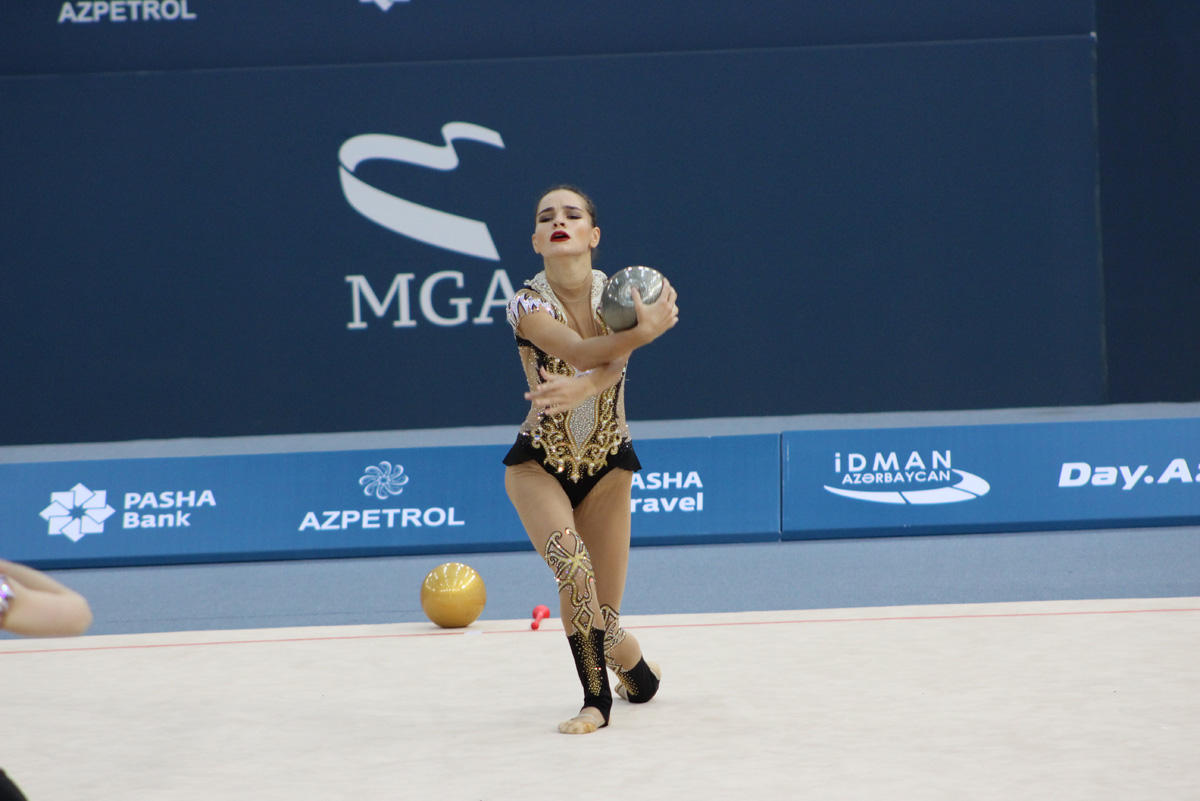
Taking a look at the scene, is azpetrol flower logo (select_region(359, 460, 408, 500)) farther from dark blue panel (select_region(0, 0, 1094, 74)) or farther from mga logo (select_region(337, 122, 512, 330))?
dark blue panel (select_region(0, 0, 1094, 74))

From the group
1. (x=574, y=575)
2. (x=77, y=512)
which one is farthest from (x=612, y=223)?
(x=574, y=575)

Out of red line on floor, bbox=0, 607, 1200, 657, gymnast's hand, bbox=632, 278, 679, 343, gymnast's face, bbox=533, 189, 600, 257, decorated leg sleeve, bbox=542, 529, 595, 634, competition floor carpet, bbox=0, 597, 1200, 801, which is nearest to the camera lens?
competition floor carpet, bbox=0, 597, 1200, 801

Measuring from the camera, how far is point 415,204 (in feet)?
35.3

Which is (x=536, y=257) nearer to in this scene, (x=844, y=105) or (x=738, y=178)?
(x=738, y=178)

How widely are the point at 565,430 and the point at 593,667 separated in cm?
71

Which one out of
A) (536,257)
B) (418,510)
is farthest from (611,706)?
(536,257)

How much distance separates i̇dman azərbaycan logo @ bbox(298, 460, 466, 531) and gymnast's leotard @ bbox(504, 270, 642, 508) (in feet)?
10.2

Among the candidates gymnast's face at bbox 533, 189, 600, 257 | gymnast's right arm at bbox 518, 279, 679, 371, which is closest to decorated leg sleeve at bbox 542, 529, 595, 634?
gymnast's right arm at bbox 518, 279, 679, 371

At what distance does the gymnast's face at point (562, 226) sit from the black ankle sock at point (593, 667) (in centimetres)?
114

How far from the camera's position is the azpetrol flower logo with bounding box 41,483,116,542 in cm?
736

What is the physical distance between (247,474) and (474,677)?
2849 millimetres

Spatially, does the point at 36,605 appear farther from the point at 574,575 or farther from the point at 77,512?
the point at 77,512

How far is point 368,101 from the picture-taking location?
35.0 feet

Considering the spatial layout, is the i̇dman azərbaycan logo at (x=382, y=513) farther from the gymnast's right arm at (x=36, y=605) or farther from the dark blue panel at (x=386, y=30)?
the gymnast's right arm at (x=36, y=605)
